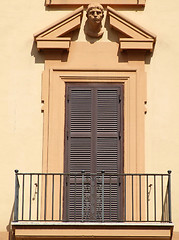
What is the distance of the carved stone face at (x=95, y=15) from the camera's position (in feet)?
53.1

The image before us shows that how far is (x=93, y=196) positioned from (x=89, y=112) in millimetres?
1592

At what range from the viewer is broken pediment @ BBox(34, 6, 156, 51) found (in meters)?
16.2

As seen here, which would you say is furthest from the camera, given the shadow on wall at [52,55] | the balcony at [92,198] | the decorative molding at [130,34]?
the shadow on wall at [52,55]

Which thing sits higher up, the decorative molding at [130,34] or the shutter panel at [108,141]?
the decorative molding at [130,34]

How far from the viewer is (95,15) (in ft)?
53.1

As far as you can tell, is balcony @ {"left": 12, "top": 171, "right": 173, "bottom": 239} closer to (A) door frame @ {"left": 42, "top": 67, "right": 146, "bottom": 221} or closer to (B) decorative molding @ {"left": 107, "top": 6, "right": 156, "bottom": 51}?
(A) door frame @ {"left": 42, "top": 67, "right": 146, "bottom": 221}

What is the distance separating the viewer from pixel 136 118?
15.9 m

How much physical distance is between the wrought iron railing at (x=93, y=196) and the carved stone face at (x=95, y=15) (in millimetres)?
2702

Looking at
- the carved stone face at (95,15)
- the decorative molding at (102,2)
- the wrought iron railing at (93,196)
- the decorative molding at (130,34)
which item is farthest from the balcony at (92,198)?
the decorative molding at (102,2)

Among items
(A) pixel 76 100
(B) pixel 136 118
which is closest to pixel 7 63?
(A) pixel 76 100

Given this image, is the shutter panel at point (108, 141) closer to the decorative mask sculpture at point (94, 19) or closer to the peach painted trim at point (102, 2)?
the decorative mask sculpture at point (94, 19)

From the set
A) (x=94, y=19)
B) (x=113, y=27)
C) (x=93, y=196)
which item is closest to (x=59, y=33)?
(x=94, y=19)

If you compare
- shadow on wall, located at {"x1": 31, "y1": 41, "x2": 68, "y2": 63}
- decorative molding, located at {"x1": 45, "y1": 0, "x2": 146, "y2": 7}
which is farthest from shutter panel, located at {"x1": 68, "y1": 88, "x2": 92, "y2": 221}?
Result: decorative molding, located at {"x1": 45, "y1": 0, "x2": 146, "y2": 7}

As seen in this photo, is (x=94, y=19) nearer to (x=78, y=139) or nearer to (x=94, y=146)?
(x=78, y=139)
